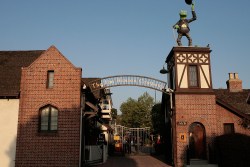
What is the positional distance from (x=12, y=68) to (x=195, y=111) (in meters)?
12.9

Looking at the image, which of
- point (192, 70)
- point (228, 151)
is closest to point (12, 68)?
point (192, 70)

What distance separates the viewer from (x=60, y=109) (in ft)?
56.2

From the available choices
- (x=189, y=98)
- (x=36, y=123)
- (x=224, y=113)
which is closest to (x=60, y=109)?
(x=36, y=123)

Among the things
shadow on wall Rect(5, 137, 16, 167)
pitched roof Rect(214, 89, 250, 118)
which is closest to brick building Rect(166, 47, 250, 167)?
pitched roof Rect(214, 89, 250, 118)

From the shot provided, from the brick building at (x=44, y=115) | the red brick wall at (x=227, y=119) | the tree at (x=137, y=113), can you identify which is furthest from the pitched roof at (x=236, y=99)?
the tree at (x=137, y=113)

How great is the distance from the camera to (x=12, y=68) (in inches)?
773

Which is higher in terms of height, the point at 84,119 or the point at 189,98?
the point at 189,98

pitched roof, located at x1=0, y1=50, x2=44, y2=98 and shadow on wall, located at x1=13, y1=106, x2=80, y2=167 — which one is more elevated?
pitched roof, located at x1=0, y1=50, x2=44, y2=98

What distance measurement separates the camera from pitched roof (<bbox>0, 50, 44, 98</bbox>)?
57.5 ft

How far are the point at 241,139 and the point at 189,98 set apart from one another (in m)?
4.51

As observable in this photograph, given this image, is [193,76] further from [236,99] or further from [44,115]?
[44,115]

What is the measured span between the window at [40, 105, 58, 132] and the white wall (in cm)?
156

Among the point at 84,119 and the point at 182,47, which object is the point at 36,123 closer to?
the point at 84,119

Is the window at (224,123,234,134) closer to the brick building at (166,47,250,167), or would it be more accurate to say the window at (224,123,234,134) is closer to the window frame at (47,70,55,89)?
the brick building at (166,47,250,167)
